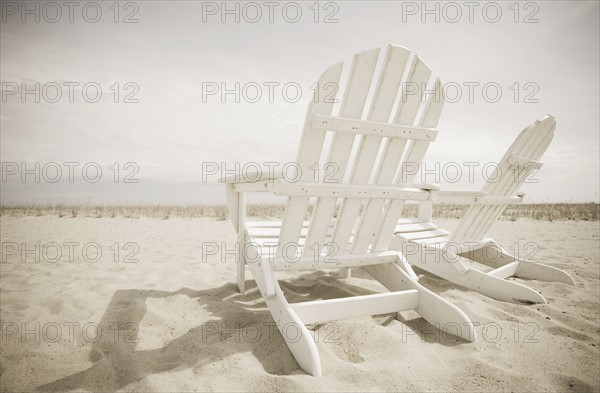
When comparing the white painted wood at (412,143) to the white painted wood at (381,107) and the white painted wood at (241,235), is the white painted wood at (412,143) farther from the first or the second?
the white painted wood at (241,235)

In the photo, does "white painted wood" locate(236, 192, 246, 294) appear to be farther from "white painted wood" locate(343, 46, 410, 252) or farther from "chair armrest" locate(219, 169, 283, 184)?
"white painted wood" locate(343, 46, 410, 252)

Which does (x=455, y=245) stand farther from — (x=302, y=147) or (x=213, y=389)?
(x=213, y=389)

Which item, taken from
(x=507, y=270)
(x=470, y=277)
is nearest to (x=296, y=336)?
(x=470, y=277)

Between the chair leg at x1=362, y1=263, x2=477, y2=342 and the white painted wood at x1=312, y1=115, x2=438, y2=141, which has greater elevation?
the white painted wood at x1=312, y1=115, x2=438, y2=141

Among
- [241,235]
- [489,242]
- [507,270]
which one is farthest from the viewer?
[489,242]

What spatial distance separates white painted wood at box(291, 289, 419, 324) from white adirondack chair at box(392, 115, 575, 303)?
2.60 feet

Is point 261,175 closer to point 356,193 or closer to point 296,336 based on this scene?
point 356,193

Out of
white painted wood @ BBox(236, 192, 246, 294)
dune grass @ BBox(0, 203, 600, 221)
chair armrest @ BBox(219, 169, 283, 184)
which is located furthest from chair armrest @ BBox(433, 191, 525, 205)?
dune grass @ BBox(0, 203, 600, 221)

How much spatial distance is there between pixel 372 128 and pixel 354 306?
3.81 feet

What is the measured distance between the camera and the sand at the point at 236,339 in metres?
1.43

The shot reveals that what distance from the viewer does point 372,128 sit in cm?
181

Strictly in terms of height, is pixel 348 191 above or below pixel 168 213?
above

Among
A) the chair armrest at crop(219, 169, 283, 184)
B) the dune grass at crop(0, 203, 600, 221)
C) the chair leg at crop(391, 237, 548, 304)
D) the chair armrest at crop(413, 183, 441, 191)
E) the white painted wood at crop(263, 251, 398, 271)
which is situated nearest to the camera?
the chair armrest at crop(219, 169, 283, 184)

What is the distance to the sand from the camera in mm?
1435
